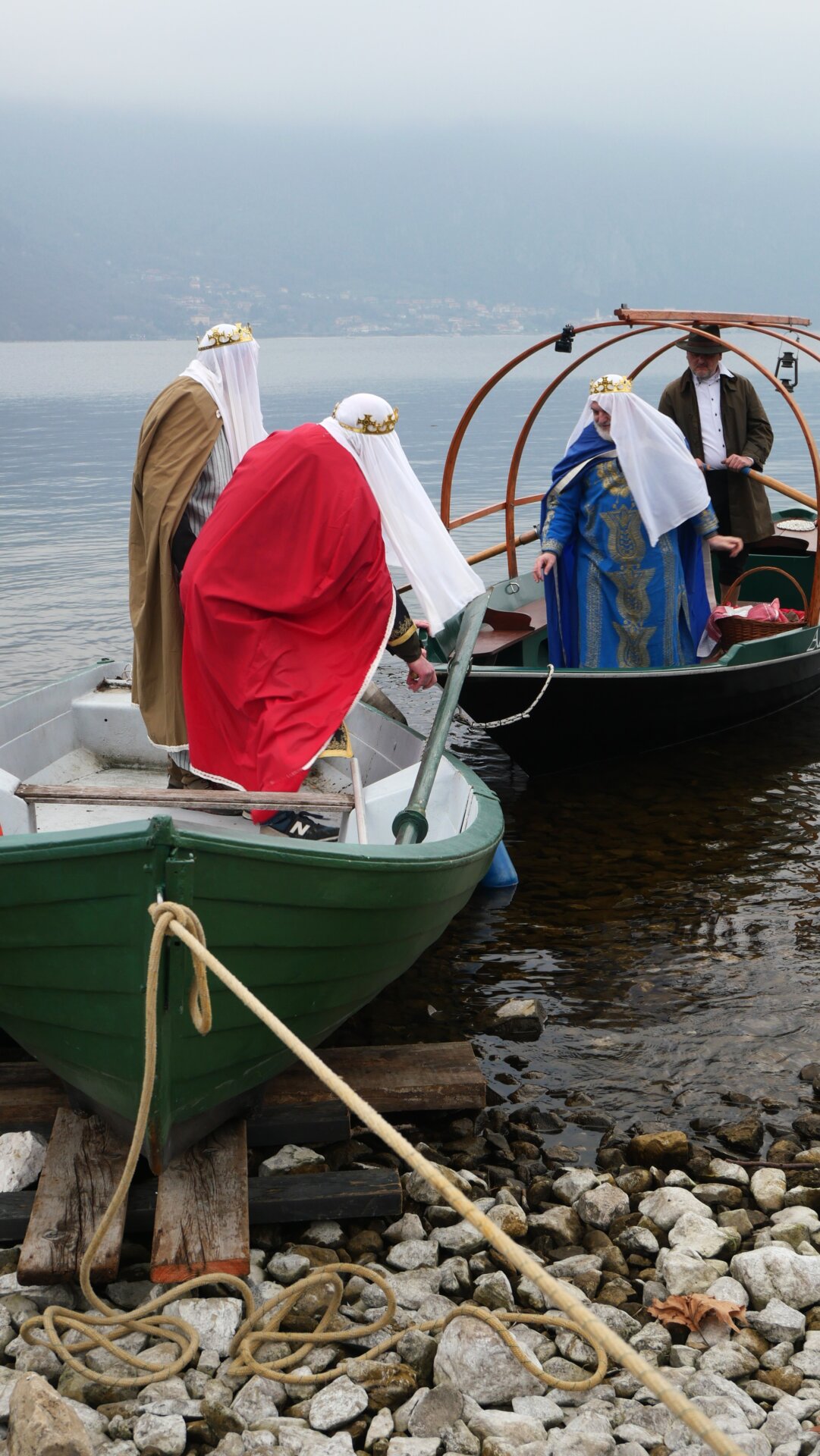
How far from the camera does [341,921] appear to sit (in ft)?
12.2

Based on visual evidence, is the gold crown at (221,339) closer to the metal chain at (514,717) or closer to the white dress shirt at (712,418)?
the metal chain at (514,717)

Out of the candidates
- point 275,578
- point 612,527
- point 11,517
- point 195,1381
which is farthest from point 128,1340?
point 11,517

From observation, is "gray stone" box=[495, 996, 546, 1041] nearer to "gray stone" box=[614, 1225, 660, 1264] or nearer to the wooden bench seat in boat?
"gray stone" box=[614, 1225, 660, 1264]

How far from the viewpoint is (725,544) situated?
311 inches

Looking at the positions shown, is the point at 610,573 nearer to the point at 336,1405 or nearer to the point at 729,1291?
the point at 729,1291

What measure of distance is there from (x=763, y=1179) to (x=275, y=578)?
100 inches

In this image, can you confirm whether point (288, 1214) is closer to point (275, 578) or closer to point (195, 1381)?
point (195, 1381)

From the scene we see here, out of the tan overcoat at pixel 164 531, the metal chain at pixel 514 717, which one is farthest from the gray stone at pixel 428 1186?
the metal chain at pixel 514 717

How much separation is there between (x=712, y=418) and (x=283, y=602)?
5067mm

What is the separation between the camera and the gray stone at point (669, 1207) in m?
3.80

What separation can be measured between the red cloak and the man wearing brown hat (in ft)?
15.3

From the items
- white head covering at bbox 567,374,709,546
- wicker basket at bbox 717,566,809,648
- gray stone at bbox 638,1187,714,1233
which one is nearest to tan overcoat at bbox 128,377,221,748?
gray stone at bbox 638,1187,714,1233

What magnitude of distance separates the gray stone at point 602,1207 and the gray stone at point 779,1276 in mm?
383

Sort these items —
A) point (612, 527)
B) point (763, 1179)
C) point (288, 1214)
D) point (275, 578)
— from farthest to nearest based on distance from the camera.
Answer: point (612, 527)
point (275, 578)
point (763, 1179)
point (288, 1214)
